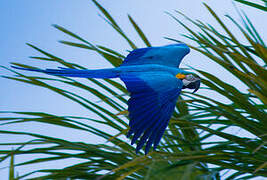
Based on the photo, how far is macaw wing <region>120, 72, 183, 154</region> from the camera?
0.90 metres

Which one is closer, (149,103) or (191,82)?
(149,103)

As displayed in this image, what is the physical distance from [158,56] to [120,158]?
34 cm

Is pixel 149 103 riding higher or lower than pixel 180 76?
lower

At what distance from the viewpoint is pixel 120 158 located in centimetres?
108

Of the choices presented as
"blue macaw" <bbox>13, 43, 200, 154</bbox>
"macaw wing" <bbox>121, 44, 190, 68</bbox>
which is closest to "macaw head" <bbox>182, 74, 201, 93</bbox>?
"blue macaw" <bbox>13, 43, 200, 154</bbox>

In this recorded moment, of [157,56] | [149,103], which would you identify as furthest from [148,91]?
[157,56]

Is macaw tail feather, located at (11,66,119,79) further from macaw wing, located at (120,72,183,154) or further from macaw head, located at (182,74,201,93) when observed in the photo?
macaw head, located at (182,74,201,93)

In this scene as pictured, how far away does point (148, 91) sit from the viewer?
38.0 inches

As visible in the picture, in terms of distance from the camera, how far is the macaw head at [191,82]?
1.12 meters

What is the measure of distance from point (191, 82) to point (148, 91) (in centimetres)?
20

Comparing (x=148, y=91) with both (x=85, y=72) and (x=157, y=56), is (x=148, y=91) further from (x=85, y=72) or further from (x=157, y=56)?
(x=157, y=56)

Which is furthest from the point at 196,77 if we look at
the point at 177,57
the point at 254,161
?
the point at 254,161

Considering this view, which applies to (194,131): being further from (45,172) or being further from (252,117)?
(45,172)

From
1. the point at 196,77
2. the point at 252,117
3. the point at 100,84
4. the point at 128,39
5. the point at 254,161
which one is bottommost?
the point at 254,161
